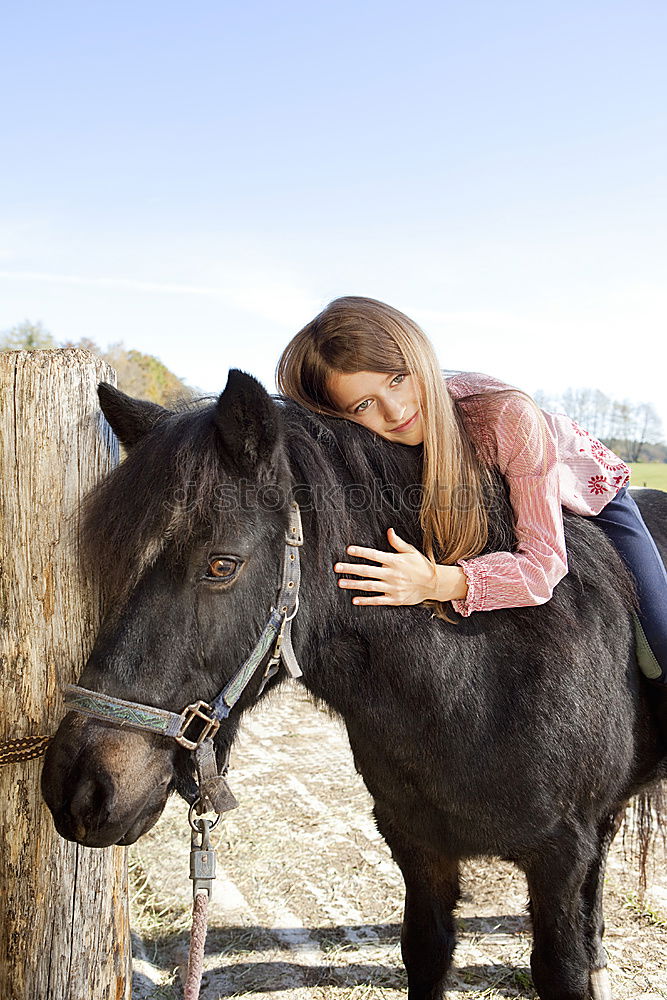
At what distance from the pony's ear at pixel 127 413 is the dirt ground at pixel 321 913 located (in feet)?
3.94

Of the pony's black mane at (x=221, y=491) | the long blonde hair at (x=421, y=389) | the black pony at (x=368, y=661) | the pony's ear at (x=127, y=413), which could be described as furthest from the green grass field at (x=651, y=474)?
the pony's ear at (x=127, y=413)

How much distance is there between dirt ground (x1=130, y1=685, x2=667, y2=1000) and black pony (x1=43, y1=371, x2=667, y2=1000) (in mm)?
711

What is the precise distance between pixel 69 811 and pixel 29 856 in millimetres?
623

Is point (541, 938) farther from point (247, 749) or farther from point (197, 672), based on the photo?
point (247, 749)

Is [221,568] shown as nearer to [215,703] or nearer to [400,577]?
[215,703]

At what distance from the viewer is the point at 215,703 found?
5.76ft

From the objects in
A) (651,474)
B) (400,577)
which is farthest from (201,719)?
(651,474)

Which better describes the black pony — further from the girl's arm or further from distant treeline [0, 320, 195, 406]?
distant treeline [0, 320, 195, 406]

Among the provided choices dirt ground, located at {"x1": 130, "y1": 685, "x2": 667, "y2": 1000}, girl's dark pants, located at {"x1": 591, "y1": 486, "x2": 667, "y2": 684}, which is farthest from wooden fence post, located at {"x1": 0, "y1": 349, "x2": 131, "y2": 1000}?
girl's dark pants, located at {"x1": 591, "y1": 486, "x2": 667, "y2": 684}

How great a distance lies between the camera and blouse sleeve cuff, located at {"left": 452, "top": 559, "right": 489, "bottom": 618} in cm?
202

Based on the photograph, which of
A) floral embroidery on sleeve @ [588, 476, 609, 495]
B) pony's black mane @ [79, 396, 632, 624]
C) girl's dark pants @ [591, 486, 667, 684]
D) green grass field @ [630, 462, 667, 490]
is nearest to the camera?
pony's black mane @ [79, 396, 632, 624]

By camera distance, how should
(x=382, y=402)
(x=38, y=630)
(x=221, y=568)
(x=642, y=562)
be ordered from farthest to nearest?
(x=642, y=562) < (x=382, y=402) < (x=38, y=630) < (x=221, y=568)

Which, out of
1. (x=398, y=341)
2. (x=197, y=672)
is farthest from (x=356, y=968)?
(x=398, y=341)

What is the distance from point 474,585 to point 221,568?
2.39 feet
